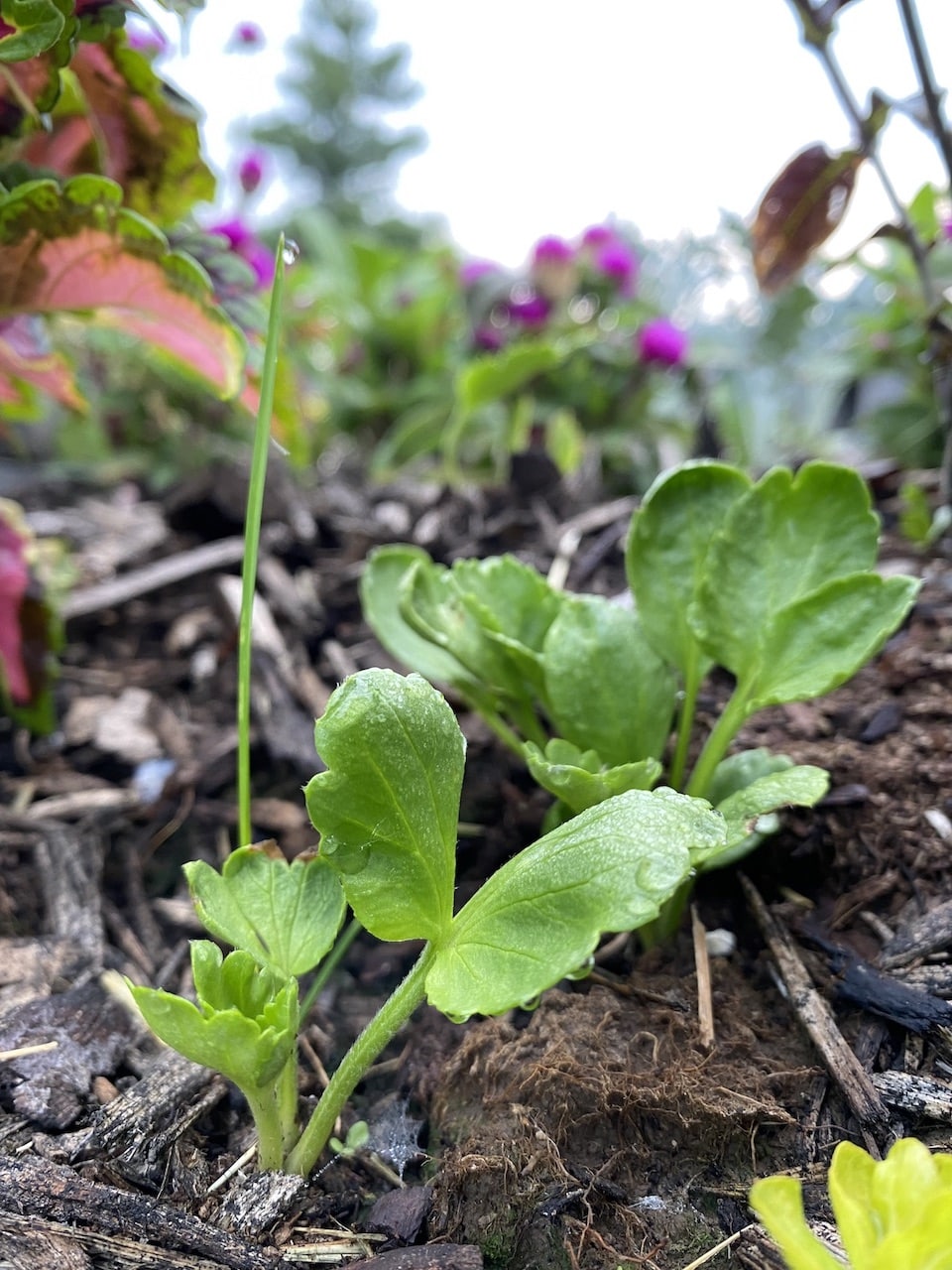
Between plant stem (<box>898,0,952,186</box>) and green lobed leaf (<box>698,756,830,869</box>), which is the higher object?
plant stem (<box>898,0,952,186</box>)

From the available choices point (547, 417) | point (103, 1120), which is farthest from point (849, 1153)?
point (547, 417)

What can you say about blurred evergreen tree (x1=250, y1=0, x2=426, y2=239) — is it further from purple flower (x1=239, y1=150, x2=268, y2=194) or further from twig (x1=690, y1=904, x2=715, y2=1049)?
twig (x1=690, y1=904, x2=715, y2=1049)

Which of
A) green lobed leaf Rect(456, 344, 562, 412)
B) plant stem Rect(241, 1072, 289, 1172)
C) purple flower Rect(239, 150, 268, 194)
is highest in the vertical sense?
purple flower Rect(239, 150, 268, 194)

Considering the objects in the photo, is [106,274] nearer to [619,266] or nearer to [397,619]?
[397,619]

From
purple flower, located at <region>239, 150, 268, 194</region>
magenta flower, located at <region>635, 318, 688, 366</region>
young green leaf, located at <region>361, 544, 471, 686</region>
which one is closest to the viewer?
young green leaf, located at <region>361, 544, 471, 686</region>

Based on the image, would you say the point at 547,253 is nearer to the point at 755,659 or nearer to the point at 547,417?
the point at 547,417

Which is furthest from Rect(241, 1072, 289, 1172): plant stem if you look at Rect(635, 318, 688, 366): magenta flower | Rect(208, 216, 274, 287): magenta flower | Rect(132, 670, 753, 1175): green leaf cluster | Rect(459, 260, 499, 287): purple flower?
Rect(459, 260, 499, 287): purple flower

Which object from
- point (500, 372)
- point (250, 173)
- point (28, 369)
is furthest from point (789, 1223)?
point (250, 173)
